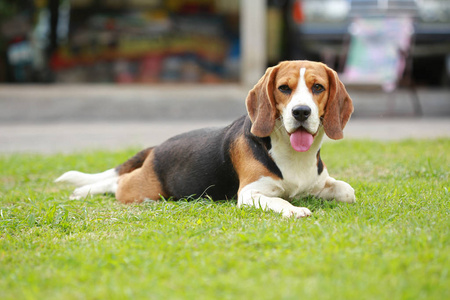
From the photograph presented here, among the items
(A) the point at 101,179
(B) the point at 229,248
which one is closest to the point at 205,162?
(A) the point at 101,179

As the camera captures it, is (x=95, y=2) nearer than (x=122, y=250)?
No

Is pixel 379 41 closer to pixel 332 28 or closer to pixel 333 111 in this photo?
pixel 332 28

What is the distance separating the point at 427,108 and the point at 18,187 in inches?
366

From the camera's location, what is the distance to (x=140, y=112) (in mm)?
11844

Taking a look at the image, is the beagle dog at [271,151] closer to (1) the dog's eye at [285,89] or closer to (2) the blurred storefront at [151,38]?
(1) the dog's eye at [285,89]

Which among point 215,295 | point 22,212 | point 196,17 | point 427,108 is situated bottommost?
point 427,108

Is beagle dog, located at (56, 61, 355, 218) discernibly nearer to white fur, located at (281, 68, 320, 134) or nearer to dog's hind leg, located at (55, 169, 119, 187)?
white fur, located at (281, 68, 320, 134)

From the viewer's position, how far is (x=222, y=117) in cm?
1144

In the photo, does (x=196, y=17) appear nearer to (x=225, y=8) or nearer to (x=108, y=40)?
(x=225, y=8)

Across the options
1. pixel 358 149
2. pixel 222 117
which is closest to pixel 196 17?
pixel 222 117

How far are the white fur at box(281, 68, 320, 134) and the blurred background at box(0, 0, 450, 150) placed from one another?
24.6ft

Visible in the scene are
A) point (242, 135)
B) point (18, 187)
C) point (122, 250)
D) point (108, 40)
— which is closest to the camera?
point (122, 250)

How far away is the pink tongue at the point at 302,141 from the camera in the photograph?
4035 mm

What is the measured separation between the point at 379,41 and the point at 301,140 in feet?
25.4
